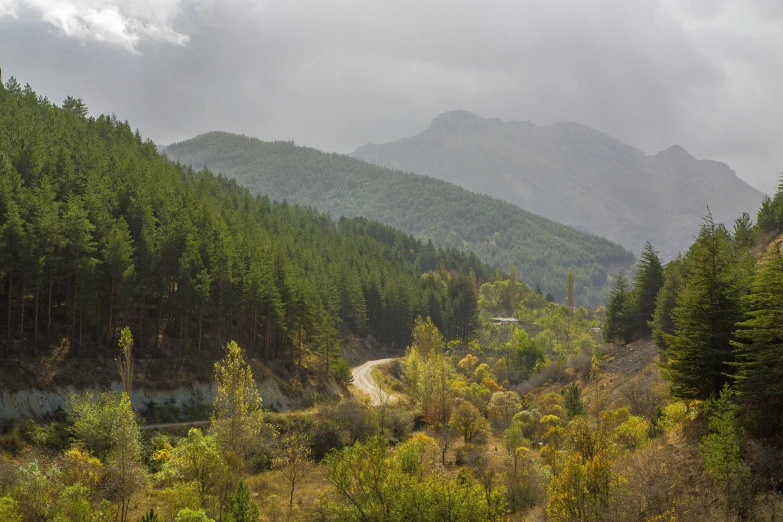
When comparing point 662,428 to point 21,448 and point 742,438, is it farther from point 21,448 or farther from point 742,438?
point 21,448

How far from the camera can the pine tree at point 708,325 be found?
3788 centimetres

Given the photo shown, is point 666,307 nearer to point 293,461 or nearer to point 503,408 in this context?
point 503,408

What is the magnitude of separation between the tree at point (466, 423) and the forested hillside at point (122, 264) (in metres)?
25.4

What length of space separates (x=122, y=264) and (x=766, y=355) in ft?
177

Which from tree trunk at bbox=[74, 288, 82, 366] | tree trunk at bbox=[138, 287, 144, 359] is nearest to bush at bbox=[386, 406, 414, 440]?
tree trunk at bbox=[138, 287, 144, 359]

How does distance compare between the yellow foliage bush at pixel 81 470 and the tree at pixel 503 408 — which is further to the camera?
the tree at pixel 503 408

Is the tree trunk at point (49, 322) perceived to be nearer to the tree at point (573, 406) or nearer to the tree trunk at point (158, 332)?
the tree trunk at point (158, 332)

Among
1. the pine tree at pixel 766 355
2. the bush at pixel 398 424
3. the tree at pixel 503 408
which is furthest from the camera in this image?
the tree at pixel 503 408

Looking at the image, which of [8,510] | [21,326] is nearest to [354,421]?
[21,326]

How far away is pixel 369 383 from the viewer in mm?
96250

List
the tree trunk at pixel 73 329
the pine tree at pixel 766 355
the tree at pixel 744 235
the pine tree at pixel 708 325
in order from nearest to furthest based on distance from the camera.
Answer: the pine tree at pixel 766 355 < the pine tree at pixel 708 325 < the tree trunk at pixel 73 329 < the tree at pixel 744 235

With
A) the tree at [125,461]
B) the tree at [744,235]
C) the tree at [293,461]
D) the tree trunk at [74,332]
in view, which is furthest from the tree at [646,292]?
the tree at [125,461]

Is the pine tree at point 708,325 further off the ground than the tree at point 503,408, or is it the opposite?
the pine tree at point 708,325

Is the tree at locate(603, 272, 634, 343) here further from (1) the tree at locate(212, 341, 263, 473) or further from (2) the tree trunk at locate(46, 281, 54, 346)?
(2) the tree trunk at locate(46, 281, 54, 346)
